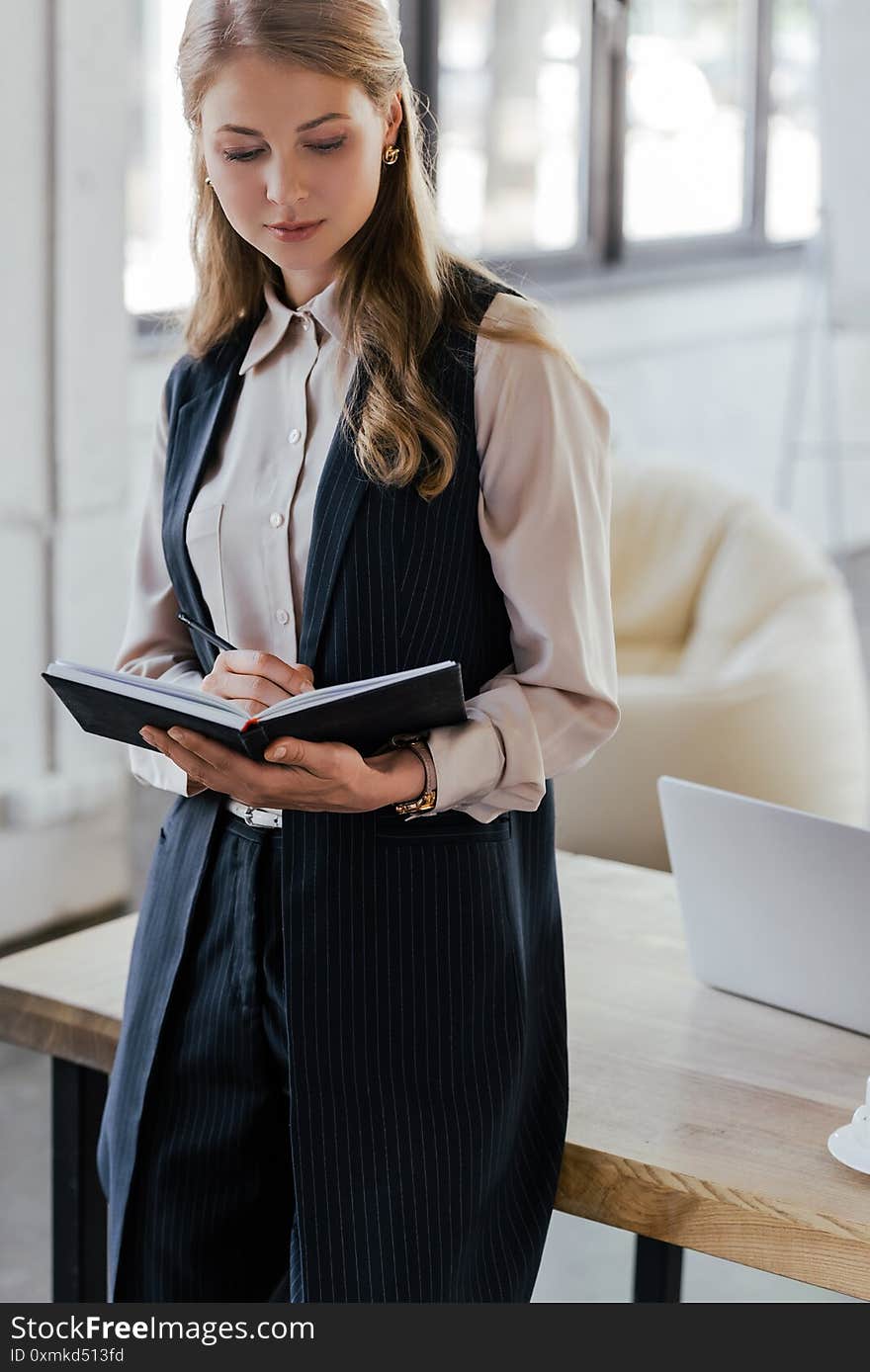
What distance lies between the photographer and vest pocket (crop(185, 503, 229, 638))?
1.37 meters

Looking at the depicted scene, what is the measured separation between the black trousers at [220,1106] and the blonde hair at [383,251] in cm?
33

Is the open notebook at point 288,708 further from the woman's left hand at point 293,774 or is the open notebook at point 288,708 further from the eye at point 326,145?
the eye at point 326,145

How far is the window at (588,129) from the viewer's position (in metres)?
4.63

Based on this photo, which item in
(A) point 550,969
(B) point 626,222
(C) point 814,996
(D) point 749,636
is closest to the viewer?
(A) point 550,969

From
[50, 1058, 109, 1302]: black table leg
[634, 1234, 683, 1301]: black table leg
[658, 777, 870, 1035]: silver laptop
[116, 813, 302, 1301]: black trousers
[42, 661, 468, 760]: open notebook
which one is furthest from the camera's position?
[634, 1234, 683, 1301]: black table leg

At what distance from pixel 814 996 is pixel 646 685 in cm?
151

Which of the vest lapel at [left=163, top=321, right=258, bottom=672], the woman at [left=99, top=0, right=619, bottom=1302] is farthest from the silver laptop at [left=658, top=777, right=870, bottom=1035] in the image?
the vest lapel at [left=163, top=321, right=258, bottom=672]

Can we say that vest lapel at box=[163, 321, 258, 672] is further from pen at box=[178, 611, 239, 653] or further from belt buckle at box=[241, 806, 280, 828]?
belt buckle at box=[241, 806, 280, 828]

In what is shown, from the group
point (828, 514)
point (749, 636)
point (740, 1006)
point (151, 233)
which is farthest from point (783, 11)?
point (740, 1006)

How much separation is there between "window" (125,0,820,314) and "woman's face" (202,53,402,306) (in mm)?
3410

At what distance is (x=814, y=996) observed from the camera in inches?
60.9

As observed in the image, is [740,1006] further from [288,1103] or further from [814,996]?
[288,1103]

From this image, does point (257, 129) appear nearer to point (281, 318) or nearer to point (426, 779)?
point (281, 318)

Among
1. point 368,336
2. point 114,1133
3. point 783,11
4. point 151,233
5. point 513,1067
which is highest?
point 783,11
